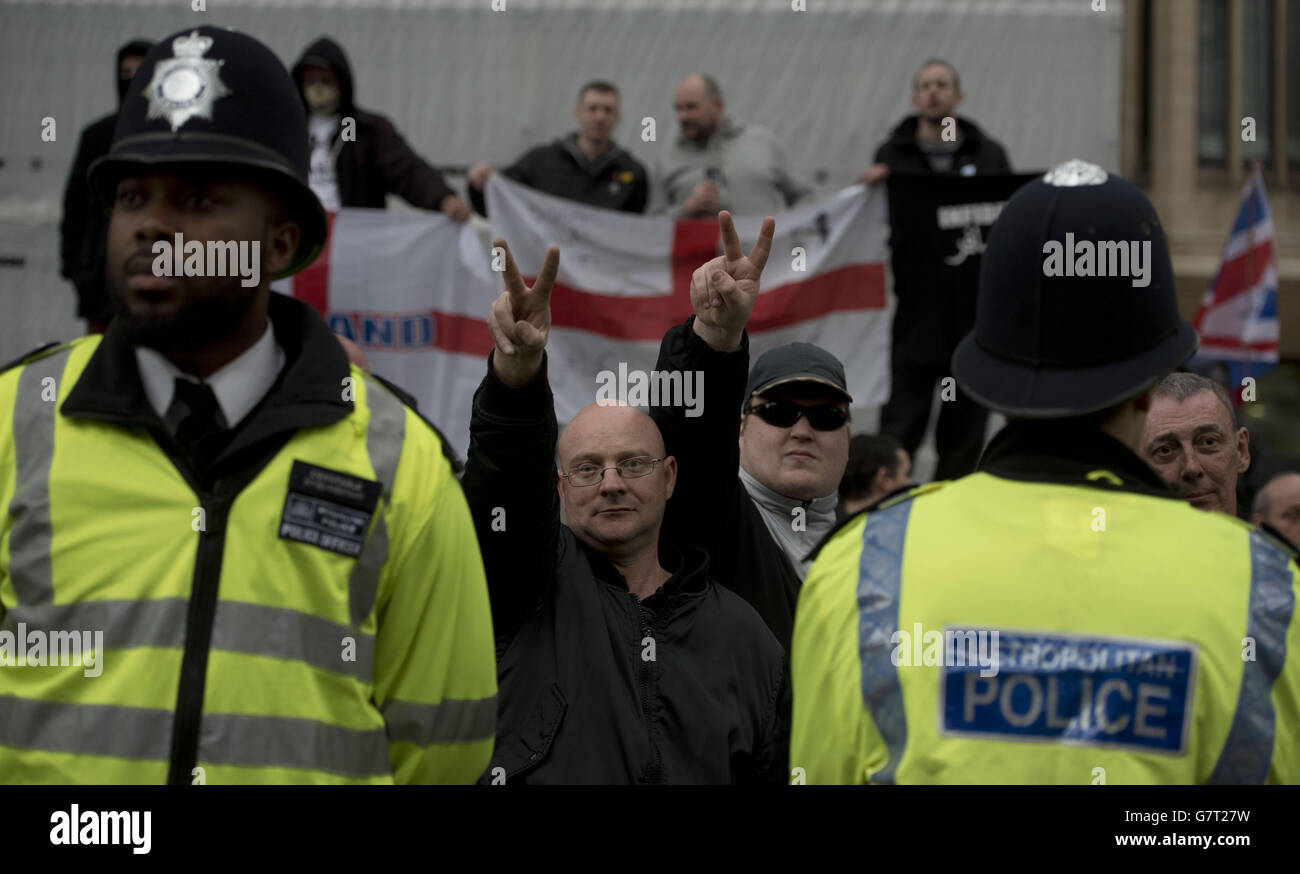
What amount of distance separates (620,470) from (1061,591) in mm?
1792

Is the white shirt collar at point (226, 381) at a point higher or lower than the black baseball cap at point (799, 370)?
lower

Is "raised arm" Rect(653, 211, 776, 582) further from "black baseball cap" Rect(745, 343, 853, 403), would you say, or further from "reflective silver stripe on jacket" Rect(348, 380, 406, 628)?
"reflective silver stripe on jacket" Rect(348, 380, 406, 628)

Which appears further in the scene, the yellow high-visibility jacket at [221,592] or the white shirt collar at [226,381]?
the white shirt collar at [226,381]

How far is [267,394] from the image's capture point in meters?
2.91

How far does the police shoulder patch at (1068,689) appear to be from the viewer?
2539 mm

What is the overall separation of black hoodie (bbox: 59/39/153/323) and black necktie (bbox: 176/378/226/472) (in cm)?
511

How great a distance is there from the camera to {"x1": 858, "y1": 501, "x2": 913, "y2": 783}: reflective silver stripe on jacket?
2.64 metres

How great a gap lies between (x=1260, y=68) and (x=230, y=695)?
12180mm

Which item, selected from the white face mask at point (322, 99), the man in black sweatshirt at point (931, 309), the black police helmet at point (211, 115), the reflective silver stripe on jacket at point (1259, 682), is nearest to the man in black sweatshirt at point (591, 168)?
the white face mask at point (322, 99)

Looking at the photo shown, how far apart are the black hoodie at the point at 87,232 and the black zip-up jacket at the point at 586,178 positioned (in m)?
1.72

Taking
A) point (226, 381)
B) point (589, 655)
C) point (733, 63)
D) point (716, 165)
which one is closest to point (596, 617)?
point (589, 655)

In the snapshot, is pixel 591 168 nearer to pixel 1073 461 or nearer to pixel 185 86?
pixel 185 86

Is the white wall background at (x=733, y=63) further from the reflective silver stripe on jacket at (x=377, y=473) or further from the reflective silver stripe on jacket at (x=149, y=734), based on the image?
the reflective silver stripe on jacket at (x=149, y=734)

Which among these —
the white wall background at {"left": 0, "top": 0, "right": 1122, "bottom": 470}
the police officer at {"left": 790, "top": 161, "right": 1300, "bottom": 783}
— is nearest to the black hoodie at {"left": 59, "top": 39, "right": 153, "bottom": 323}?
the white wall background at {"left": 0, "top": 0, "right": 1122, "bottom": 470}
